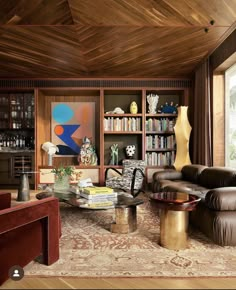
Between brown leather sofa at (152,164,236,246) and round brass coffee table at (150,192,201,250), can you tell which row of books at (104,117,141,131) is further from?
round brass coffee table at (150,192,201,250)

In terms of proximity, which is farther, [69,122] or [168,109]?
[69,122]

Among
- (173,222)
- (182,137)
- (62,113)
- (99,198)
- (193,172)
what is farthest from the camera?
(62,113)

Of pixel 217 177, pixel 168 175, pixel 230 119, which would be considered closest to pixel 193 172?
pixel 168 175

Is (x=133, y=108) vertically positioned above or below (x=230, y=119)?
above

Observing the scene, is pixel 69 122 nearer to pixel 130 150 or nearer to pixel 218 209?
pixel 130 150

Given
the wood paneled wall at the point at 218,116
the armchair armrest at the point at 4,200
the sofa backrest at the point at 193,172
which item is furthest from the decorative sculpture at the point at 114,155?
the armchair armrest at the point at 4,200

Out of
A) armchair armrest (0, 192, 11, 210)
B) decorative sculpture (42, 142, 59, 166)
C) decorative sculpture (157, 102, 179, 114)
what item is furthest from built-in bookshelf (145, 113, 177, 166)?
armchair armrest (0, 192, 11, 210)

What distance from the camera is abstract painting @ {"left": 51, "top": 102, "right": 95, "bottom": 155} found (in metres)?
6.16

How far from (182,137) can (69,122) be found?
2649 millimetres

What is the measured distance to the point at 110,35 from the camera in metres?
3.82

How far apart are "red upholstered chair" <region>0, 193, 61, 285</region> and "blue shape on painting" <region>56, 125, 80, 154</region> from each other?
3.79 meters

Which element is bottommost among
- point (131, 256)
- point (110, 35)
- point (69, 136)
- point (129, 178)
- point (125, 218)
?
point (131, 256)

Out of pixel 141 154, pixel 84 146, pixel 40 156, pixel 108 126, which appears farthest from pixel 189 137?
pixel 40 156

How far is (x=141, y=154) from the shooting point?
19.6 feet
